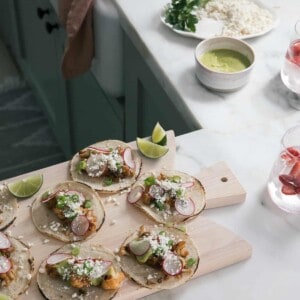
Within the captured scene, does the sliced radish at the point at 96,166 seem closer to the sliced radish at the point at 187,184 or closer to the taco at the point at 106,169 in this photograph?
the taco at the point at 106,169

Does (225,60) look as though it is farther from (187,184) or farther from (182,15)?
(187,184)

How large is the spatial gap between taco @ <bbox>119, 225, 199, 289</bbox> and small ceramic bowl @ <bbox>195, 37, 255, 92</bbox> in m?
0.42

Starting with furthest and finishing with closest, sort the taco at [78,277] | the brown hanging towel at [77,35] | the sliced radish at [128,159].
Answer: the brown hanging towel at [77,35]
the sliced radish at [128,159]
the taco at [78,277]

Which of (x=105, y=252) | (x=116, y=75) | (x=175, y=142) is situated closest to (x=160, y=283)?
(x=105, y=252)

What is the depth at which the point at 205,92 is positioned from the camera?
1.39 m

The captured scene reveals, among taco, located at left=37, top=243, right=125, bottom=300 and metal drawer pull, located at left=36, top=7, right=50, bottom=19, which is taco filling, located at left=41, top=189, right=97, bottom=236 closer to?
taco, located at left=37, top=243, right=125, bottom=300

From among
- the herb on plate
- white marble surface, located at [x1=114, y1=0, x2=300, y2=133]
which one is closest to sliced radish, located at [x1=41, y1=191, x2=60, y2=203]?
white marble surface, located at [x1=114, y1=0, x2=300, y2=133]

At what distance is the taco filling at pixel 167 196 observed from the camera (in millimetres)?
1141

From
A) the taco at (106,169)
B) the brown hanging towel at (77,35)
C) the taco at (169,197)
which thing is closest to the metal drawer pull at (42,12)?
the brown hanging towel at (77,35)

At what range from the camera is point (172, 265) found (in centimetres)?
105

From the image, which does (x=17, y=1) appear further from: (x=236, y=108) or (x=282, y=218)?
(x=282, y=218)

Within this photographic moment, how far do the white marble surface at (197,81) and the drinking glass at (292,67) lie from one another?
2 centimetres

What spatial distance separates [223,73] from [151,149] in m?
0.25

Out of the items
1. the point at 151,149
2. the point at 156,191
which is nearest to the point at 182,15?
the point at 151,149
